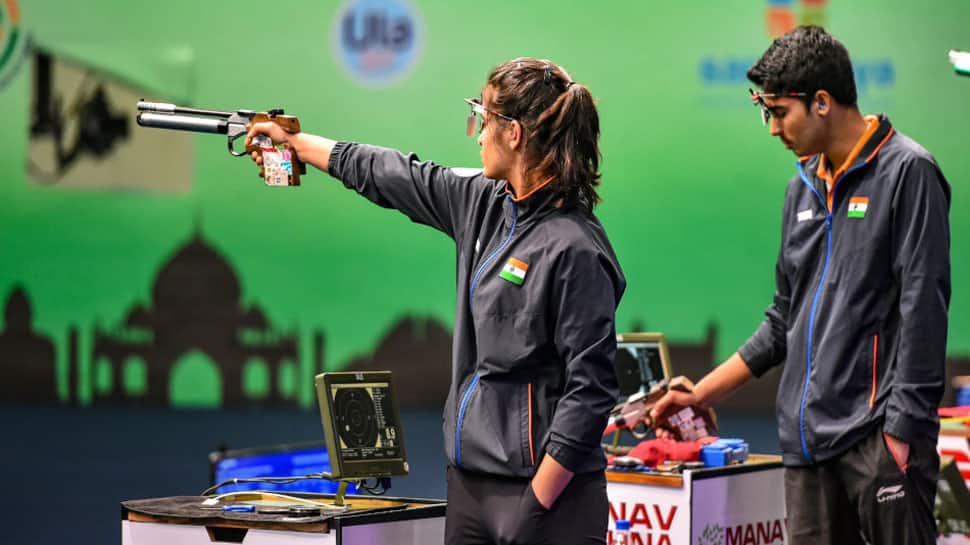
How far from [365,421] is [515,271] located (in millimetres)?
691

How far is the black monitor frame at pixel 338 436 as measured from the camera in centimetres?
295

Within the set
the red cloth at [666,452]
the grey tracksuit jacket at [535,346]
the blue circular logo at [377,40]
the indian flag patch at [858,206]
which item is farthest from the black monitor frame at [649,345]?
the blue circular logo at [377,40]

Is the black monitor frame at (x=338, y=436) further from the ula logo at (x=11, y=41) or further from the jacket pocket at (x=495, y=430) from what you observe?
the ula logo at (x=11, y=41)

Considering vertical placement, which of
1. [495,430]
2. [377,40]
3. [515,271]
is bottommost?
[495,430]

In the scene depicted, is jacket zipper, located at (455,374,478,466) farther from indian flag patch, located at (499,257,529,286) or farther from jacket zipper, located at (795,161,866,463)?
jacket zipper, located at (795,161,866,463)

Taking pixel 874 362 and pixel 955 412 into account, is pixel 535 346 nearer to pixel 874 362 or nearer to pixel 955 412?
pixel 874 362

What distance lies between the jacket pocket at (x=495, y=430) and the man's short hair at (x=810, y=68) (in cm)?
91

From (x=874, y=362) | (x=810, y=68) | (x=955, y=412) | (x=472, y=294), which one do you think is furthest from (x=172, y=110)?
(x=955, y=412)

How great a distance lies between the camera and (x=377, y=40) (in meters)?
11.5

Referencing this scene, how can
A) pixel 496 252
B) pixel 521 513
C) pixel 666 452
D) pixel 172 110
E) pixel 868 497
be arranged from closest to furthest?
pixel 521 513 < pixel 496 252 < pixel 868 497 < pixel 172 110 < pixel 666 452

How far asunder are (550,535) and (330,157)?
0.93 meters

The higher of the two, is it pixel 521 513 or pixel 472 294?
pixel 472 294

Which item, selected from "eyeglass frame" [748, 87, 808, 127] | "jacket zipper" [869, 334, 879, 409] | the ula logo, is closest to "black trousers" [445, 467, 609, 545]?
"jacket zipper" [869, 334, 879, 409]

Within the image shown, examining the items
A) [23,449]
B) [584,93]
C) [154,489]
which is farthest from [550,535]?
[23,449]
